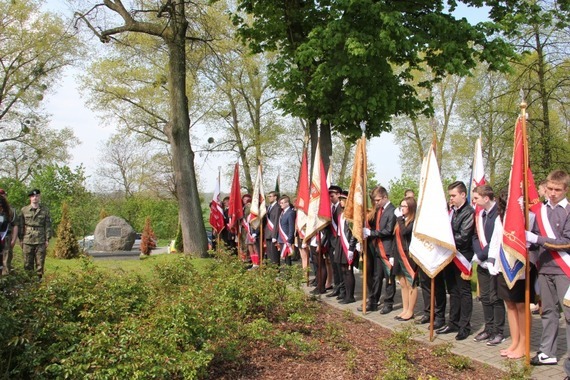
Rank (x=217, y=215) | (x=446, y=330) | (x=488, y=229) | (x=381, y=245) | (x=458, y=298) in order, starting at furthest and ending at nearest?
1. (x=217, y=215)
2. (x=381, y=245)
3. (x=446, y=330)
4. (x=458, y=298)
5. (x=488, y=229)

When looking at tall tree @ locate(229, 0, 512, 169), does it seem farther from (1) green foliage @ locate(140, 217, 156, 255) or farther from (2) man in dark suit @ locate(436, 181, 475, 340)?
(1) green foliage @ locate(140, 217, 156, 255)

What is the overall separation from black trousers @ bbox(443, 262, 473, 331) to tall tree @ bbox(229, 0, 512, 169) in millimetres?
6201

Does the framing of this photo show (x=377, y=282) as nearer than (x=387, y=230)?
No

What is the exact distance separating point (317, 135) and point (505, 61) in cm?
534

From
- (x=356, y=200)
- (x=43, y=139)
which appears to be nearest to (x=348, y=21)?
(x=356, y=200)

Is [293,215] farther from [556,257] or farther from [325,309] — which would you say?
[556,257]

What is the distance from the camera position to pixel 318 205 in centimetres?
966

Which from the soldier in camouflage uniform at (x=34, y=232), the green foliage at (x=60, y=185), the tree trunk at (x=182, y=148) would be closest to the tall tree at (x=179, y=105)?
the tree trunk at (x=182, y=148)

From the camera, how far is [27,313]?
15.7 ft

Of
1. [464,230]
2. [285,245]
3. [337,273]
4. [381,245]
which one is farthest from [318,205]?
[464,230]

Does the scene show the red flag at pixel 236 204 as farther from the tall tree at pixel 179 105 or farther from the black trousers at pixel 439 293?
the black trousers at pixel 439 293

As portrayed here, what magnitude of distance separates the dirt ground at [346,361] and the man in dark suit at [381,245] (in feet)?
5.96

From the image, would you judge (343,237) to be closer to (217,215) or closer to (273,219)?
(273,219)

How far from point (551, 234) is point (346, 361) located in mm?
2612
